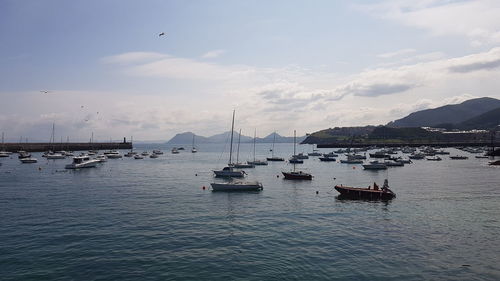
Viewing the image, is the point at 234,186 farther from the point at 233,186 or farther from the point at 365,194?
the point at 365,194

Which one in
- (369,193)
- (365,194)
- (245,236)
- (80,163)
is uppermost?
(80,163)

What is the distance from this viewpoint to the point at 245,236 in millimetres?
34156

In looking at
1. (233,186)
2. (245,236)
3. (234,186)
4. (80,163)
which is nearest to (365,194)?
(234,186)

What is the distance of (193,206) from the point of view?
4991cm

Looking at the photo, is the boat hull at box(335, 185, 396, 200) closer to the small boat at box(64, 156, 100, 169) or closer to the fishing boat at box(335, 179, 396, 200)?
the fishing boat at box(335, 179, 396, 200)

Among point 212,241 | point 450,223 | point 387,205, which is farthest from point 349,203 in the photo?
point 212,241

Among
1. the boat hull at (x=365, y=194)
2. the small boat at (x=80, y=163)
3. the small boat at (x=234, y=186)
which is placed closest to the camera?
the boat hull at (x=365, y=194)

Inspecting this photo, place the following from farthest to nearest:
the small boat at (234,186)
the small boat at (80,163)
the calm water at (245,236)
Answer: the small boat at (80,163) → the small boat at (234,186) → the calm water at (245,236)

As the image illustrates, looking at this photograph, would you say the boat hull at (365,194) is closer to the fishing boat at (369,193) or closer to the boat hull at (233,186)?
the fishing boat at (369,193)

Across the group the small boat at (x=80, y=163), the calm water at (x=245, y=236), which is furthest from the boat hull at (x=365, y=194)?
the small boat at (x=80, y=163)

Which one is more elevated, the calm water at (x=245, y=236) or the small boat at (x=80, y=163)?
the small boat at (x=80, y=163)

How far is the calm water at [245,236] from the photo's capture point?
25328 mm

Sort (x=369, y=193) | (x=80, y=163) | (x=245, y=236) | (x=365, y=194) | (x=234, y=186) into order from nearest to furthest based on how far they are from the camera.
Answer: (x=245, y=236) → (x=369, y=193) → (x=365, y=194) → (x=234, y=186) → (x=80, y=163)

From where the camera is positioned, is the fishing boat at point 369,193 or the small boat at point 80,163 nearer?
the fishing boat at point 369,193
